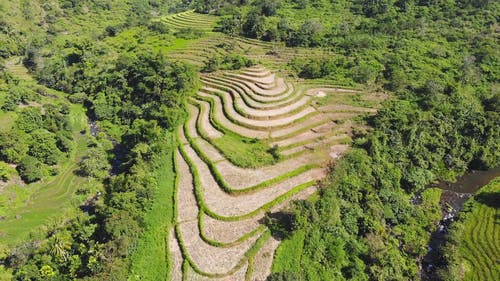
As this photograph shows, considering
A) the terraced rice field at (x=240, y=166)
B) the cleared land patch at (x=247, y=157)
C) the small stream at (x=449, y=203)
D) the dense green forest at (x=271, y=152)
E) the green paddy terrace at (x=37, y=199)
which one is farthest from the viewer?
the green paddy terrace at (x=37, y=199)

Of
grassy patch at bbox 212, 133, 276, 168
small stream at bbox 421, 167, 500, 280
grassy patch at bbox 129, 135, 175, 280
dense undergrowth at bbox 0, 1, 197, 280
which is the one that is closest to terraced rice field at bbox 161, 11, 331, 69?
dense undergrowth at bbox 0, 1, 197, 280

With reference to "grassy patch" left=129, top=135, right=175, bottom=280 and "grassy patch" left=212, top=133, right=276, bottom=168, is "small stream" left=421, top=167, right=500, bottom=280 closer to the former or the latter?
"grassy patch" left=212, top=133, right=276, bottom=168

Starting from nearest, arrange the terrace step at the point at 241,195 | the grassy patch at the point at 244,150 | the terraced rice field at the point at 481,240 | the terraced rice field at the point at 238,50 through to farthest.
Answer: the terraced rice field at the point at 481,240
the terrace step at the point at 241,195
the grassy patch at the point at 244,150
the terraced rice field at the point at 238,50

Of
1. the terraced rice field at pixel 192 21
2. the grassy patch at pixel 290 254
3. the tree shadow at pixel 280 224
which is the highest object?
the terraced rice field at pixel 192 21

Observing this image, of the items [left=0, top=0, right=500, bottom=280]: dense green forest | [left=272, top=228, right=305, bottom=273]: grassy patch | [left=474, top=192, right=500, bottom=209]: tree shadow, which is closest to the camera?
[left=272, top=228, right=305, bottom=273]: grassy patch

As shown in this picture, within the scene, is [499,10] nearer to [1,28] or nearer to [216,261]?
[216,261]

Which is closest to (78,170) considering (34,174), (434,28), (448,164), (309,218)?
(34,174)

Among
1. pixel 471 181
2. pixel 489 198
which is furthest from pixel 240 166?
pixel 471 181

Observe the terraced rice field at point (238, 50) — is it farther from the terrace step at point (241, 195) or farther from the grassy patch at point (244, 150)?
the terrace step at point (241, 195)

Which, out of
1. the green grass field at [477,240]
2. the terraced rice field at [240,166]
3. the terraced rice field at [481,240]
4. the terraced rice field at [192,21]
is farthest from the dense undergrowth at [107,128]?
the terraced rice field at [481,240]
